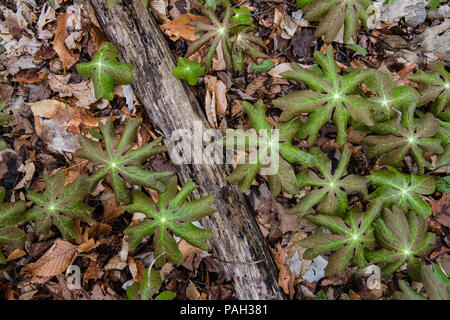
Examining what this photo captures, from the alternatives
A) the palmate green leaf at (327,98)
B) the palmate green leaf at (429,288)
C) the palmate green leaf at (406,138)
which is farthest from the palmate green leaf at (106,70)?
the palmate green leaf at (429,288)

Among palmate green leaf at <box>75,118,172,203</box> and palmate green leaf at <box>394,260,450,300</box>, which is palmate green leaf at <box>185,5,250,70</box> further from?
palmate green leaf at <box>394,260,450,300</box>


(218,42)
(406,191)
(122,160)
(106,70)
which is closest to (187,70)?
(218,42)

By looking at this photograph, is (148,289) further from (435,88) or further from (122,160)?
(435,88)

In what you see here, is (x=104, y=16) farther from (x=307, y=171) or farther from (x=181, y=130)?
(x=307, y=171)

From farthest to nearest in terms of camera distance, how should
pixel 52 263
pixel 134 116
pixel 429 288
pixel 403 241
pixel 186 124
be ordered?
pixel 134 116 < pixel 52 263 < pixel 186 124 < pixel 403 241 < pixel 429 288

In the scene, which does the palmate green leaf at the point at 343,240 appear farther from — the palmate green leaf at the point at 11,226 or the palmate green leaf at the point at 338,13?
the palmate green leaf at the point at 11,226

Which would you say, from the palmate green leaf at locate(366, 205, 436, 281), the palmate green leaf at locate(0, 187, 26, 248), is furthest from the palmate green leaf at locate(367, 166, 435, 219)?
→ the palmate green leaf at locate(0, 187, 26, 248)
